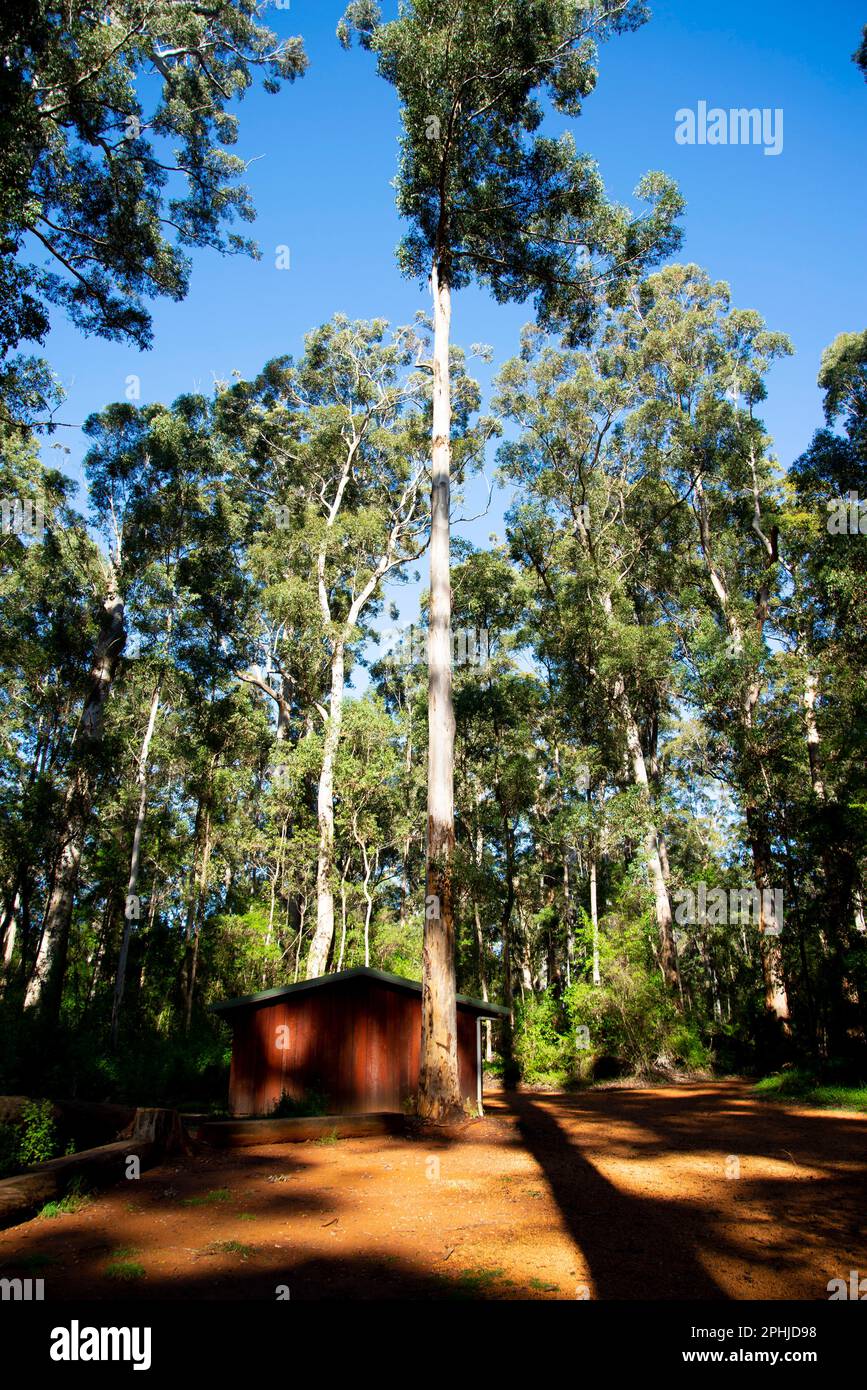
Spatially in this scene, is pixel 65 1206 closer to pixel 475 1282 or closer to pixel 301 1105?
pixel 475 1282

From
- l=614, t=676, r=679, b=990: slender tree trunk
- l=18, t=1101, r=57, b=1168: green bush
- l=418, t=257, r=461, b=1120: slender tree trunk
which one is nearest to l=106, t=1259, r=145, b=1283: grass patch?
l=18, t=1101, r=57, b=1168: green bush

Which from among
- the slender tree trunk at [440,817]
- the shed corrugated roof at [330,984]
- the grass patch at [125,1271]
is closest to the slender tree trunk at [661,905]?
the shed corrugated roof at [330,984]

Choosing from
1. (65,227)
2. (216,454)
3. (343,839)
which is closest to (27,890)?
(343,839)

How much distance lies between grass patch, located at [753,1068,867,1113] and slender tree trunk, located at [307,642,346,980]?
12031mm

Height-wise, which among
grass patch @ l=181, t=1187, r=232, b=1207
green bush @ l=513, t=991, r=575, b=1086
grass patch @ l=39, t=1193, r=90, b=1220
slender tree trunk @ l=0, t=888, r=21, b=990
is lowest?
green bush @ l=513, t=991, r=575, b=1086

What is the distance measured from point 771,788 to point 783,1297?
16.7 m

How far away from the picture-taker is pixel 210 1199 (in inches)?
229

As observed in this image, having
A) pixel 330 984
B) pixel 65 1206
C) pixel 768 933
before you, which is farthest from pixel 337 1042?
pixel 768 933

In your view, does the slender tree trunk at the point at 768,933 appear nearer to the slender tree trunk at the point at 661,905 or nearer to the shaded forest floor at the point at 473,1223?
the slender tree trunk at the point at 661,905

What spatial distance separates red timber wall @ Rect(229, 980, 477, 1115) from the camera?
1462 centimetres

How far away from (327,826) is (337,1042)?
912cm

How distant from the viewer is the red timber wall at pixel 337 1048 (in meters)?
14.6

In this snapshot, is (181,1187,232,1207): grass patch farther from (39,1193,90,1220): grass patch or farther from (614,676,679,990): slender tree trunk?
(614,676,679,990): slender tree trunk

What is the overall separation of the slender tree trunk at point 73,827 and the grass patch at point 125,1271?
14.8 metres
